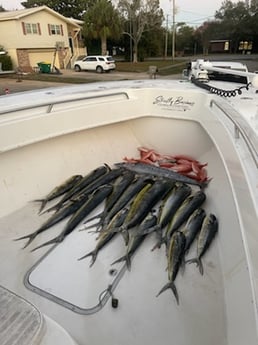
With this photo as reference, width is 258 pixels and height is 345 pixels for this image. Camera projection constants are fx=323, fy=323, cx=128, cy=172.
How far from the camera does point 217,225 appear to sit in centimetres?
227

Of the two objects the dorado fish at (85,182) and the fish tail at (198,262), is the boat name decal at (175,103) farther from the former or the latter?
the fish tail at (198,262)

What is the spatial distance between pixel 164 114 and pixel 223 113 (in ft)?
3.41

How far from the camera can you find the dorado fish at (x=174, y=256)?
83.4 inches

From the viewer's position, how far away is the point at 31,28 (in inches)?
885

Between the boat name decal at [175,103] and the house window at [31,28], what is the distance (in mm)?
21607

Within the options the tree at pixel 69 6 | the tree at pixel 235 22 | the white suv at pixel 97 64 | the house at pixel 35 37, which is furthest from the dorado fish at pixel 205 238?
the tree at pixel 235 22

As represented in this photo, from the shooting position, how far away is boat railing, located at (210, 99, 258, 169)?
1759 mm

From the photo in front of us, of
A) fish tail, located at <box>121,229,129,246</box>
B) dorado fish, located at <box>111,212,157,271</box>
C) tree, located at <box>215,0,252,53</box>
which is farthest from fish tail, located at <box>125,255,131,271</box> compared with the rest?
tree, located at <box>215,0,252,53</box>

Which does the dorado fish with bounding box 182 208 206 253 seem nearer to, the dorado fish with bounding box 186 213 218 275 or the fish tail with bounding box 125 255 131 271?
the dorado fish with bounding box 186 213 218 275

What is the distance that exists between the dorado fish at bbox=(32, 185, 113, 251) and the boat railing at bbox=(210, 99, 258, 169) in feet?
4.19

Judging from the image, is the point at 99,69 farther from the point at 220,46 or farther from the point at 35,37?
the point at 220,46

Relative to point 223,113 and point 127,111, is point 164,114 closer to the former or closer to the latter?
point 127,111

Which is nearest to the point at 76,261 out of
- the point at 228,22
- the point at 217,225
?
Result: the point at 217,225

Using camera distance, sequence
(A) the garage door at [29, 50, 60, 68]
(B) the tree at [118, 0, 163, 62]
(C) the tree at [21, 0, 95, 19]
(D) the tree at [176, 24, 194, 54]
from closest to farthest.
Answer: (A) the garage door at [29, 50, 60, 68] → (B) the tree at [118, 0, 163, 62] → (C) the tree at [21, 0, 95, 19] → (D) the tree at [176, 24, 194, 54]
